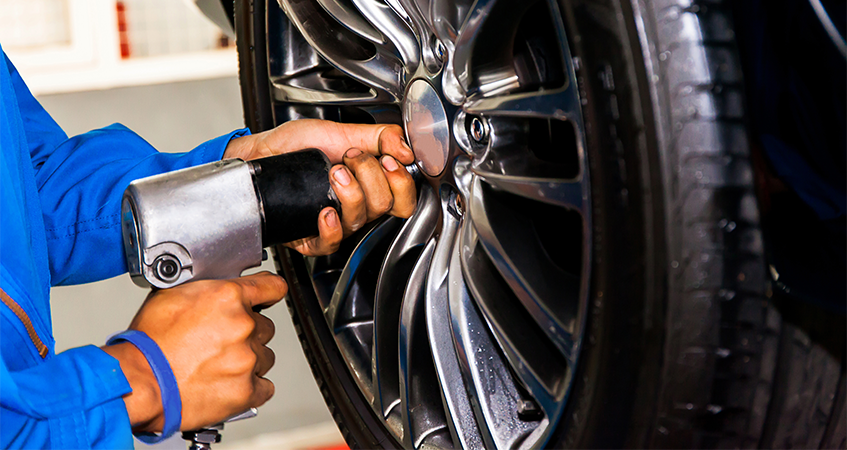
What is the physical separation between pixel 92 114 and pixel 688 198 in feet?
7.46

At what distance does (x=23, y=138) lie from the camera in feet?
2.78

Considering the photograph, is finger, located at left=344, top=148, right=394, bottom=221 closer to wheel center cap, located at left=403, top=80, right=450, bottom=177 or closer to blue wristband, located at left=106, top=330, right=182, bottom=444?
wheel center cap, located at left=403, top=80, right=450, bottom=177

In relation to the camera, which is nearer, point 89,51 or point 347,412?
point 347,412

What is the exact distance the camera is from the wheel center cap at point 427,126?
791 mm

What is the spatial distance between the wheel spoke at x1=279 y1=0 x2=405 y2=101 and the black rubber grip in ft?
0.53

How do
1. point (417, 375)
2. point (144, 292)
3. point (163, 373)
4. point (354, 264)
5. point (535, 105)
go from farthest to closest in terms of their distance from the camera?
point (144, 292) → point (354, 264) → point (417, 375) → point (163, 373) → point (535, 105)

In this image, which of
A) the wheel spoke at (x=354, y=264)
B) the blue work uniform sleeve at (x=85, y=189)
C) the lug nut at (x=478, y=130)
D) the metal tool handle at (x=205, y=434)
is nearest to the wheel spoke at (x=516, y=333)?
the lug nut at (x=478, y=130)

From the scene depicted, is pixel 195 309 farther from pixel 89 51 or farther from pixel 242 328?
pixel 89 51

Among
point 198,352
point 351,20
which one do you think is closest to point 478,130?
point 351,20

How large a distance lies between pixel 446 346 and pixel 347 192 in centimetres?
23

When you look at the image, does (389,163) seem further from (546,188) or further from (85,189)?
(85,189)

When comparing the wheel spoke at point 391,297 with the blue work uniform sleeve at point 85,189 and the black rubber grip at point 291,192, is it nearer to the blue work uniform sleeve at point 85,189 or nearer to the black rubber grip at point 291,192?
the black rubber grip at point 291,192

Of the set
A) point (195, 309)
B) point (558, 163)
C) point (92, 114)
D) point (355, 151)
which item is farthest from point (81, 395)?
point (92, 114)

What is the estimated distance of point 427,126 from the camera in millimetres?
811
